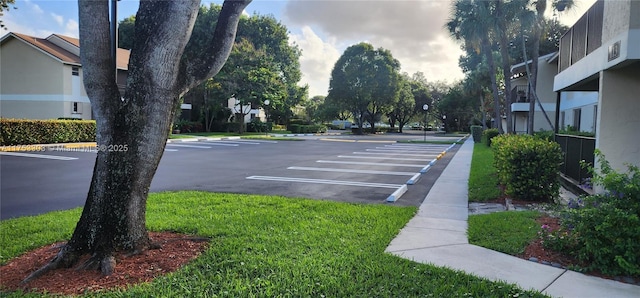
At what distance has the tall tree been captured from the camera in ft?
13.5

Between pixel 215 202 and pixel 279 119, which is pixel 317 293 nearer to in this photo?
pixel 215 202

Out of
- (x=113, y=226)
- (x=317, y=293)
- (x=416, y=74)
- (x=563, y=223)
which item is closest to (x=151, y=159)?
(x=113, y=226)

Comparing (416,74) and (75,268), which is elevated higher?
(416,74)

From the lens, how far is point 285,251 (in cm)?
464

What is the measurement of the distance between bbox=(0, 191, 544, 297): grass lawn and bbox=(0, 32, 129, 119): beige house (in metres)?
24.8

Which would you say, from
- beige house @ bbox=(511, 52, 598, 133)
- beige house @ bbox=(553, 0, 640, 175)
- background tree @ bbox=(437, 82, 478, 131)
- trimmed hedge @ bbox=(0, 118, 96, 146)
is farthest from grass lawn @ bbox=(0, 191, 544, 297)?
→ background tree @ bbox=(437, 82, 478, 131)

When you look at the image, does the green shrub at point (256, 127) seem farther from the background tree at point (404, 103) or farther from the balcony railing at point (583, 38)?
the balcony railing at point (583, 38)

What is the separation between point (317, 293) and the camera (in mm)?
3621

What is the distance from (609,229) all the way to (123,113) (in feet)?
16.9

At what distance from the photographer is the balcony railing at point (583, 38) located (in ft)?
27.6

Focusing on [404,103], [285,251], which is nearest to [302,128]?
[404,103]

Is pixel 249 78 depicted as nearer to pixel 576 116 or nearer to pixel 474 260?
pixel 576 116

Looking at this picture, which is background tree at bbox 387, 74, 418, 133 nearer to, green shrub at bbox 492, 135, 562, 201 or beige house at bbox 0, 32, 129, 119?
beige house at bbox 0, 32, 129, 119

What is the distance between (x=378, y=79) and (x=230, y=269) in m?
44.7
